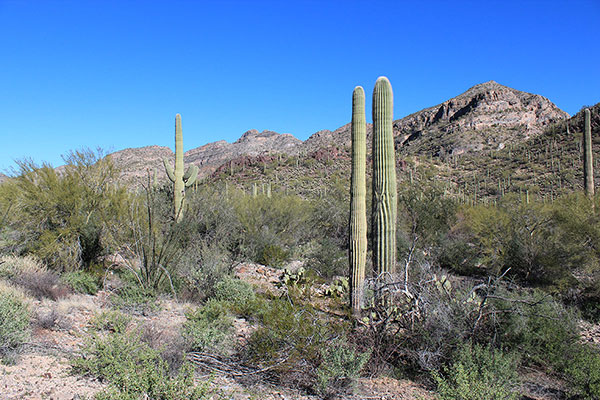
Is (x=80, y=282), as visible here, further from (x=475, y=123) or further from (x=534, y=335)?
(x=475, y=123)

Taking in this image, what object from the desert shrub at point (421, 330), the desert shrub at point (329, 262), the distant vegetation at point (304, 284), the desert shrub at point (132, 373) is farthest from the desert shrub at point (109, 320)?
the desert shrub at point (329, 262)

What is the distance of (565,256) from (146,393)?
33.7 ft

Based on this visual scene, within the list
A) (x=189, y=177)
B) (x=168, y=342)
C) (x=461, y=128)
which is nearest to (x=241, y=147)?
(x=461, y=128)

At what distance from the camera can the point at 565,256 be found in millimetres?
10438

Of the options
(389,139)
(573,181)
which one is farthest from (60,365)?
(573,181)

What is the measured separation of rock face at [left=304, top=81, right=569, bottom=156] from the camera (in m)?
51.8

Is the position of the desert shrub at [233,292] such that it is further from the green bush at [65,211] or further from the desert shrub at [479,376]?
the desert shrub at [479,376]

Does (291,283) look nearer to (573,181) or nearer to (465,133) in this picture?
(573,181)

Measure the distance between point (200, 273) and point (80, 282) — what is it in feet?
8.11

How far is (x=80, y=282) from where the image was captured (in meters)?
9.06

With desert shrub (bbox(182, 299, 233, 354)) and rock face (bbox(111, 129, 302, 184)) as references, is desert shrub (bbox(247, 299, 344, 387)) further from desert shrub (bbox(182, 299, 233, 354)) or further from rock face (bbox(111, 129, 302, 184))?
rock face (bbox(111, 129, 302, 184))

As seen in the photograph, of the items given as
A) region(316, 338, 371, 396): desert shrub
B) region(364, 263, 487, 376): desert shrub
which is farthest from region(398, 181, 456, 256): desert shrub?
region(316, 338, 371, 396): desert shrub

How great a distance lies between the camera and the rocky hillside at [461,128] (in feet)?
167

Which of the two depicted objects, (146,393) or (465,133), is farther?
(465,133)
